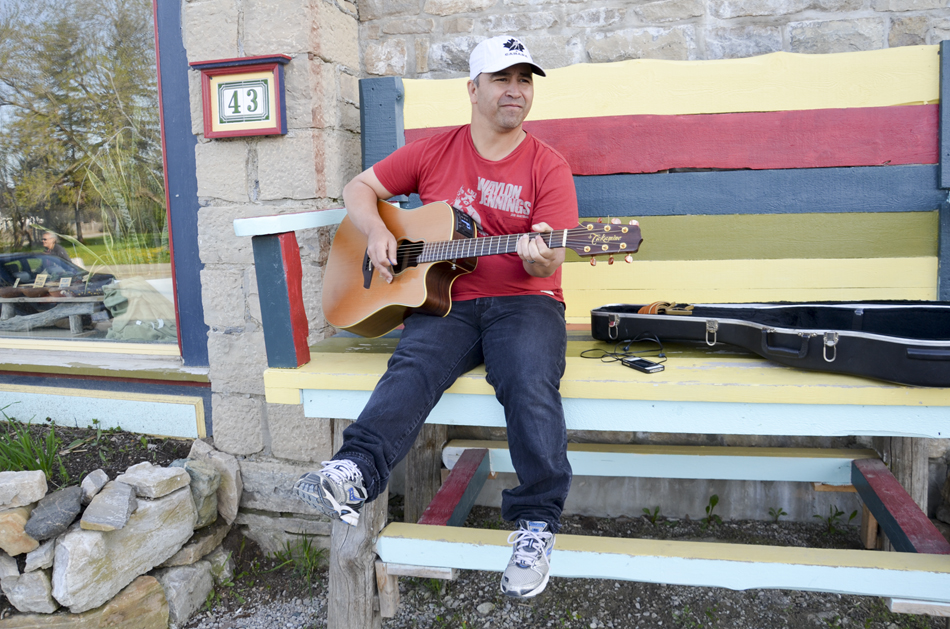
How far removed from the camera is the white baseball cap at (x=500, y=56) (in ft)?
6.39

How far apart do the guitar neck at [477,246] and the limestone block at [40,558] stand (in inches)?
64.0

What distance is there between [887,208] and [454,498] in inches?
77.3

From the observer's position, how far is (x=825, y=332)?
1.67 meters

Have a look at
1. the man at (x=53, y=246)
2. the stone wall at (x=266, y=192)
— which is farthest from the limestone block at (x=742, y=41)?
the man at (x=53, y=246)

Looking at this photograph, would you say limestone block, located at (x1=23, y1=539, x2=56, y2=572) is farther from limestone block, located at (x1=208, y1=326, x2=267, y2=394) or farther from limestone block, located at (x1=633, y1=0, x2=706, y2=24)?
limestone block, located at (x1=633, y1=0, x2=706, y2=24)

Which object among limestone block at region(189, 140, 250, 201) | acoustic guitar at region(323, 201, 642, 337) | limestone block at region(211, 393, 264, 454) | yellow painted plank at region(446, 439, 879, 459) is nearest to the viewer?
acoustic guitar at region(323, 201, 642, 337)

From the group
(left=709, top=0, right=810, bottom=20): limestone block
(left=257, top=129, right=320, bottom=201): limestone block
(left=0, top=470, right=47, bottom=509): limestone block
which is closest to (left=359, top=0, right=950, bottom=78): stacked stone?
(left=709, top=0, right=810, bottom=20): limestone block

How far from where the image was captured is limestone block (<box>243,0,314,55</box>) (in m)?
2.45

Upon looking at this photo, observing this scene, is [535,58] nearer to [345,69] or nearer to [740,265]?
[345,69]

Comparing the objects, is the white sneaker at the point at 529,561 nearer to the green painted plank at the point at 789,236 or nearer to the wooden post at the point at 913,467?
the green painted plank at the point at 789,236

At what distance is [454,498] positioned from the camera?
217 cm

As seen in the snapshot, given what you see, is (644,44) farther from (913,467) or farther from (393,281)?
(913,467)

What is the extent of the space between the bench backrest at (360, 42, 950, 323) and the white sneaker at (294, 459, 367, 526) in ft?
4.47

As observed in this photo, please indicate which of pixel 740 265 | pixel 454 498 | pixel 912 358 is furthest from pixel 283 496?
pixel 912 358
